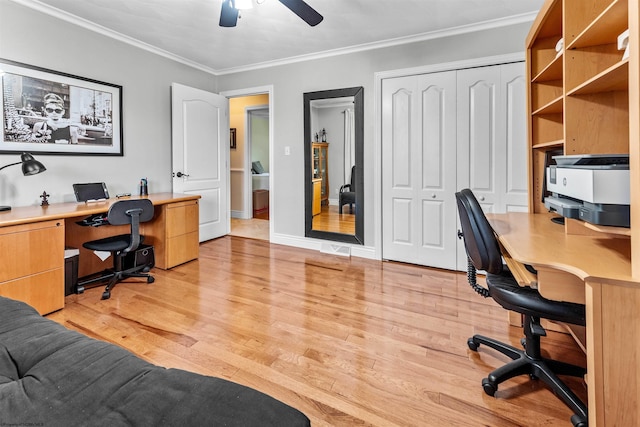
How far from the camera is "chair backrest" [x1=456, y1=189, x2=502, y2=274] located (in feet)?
5.10

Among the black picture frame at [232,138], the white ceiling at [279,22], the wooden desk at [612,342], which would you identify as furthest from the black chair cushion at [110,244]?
the black picture frame at [232,138]

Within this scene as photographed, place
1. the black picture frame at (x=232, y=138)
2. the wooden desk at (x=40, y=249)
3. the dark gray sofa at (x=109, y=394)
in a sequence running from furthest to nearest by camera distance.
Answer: the black picture frame at (x=232, y=138)
the wooden desk at (x=40, y=249)
the dark gray sofa at (x=109, y=394)

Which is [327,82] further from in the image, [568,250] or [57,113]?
[568,250]

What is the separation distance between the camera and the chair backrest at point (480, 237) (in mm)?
1554

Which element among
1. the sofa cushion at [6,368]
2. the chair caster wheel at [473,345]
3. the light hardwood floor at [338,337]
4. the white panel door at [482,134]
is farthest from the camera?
the white panel door at [482,134]

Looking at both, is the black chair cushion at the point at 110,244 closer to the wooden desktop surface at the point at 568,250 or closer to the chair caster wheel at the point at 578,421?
the wooden desktop surface at the point at 568,250

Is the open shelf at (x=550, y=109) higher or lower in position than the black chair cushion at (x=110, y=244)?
higher

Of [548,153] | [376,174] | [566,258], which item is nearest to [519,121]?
[548,153]

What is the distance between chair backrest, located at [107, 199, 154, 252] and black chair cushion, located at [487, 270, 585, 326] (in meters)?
2.68

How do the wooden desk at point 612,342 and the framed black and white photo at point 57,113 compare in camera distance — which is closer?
the wooden desk at point 612,342

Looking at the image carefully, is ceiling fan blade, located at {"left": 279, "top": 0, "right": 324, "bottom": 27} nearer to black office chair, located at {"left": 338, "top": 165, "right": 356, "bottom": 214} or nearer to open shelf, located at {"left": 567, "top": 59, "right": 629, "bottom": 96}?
open shelf, located at {"left": 567, "top": 59, "right": 629, "bottom": 96}

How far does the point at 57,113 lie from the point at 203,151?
162cm

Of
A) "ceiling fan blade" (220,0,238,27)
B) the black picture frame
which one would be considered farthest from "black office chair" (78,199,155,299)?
the black picture frame

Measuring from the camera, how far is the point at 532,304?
1.45 metres
